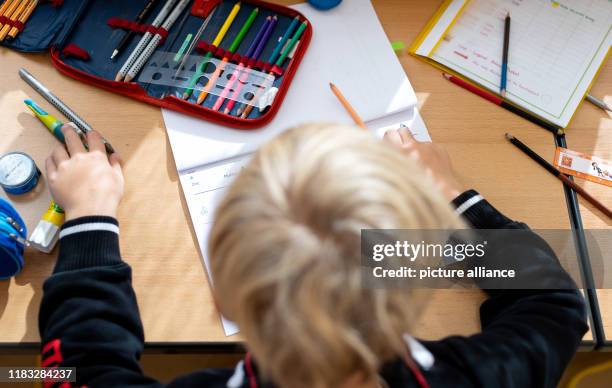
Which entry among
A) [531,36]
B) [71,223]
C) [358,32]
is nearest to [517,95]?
[531,36]

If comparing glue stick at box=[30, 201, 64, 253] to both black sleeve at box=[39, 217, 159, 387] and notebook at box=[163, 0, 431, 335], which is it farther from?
notebook at box=[163, 0, 431, 335]

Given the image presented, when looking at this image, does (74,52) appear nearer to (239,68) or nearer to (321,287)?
(239,68)

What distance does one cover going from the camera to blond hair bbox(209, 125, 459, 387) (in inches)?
16.7

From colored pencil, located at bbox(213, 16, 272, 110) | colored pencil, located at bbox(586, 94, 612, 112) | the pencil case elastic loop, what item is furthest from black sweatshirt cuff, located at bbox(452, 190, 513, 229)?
the pencil case elastic loop

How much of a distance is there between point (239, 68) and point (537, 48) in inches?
21.3

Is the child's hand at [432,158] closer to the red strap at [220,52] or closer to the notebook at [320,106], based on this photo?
the notebook at [320,106]

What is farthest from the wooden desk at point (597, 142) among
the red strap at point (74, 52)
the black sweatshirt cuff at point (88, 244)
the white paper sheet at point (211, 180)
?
the red strap at point (74, 52)

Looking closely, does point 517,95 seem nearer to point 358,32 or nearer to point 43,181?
point 358,32

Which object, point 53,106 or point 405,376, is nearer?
point 405,376

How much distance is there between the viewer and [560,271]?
76 cm

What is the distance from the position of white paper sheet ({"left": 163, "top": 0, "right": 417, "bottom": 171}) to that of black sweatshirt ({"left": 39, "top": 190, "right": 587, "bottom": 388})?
0.20 metres

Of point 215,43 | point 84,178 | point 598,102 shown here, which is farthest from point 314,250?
point 598,102

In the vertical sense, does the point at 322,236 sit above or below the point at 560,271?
above

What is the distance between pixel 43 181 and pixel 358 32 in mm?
594
